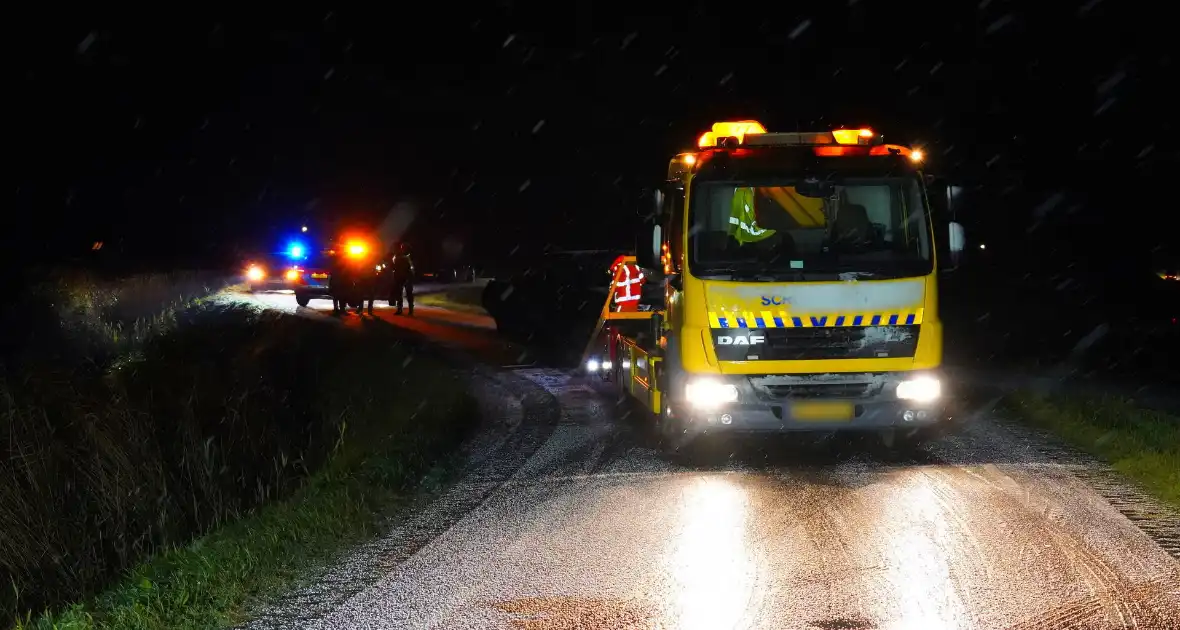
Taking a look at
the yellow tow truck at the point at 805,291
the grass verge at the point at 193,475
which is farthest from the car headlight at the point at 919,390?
the grass verge at the point at 193,475

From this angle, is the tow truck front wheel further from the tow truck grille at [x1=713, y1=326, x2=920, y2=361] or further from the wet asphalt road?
the tow truck grille at [x1=713, y1=326, x2=920, y2=361]

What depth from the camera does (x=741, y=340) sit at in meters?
9.55

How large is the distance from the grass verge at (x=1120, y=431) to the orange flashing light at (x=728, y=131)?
13.4 ft

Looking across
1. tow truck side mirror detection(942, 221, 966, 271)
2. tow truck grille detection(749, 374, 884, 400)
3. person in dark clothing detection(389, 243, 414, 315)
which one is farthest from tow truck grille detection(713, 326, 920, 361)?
person in dark clothing detection(389, 243, 414, 315)

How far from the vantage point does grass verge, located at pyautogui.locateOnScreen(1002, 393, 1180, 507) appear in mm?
8766

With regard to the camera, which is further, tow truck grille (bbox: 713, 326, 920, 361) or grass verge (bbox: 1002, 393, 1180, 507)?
tow truck grille (bbox: 713, 326, 920, 361)

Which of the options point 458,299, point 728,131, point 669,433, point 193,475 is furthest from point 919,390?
point 458,299

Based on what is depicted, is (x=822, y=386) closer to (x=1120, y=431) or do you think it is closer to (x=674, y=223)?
(x=674, y=223)

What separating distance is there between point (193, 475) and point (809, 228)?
5743 millimetres

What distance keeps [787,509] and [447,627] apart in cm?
318

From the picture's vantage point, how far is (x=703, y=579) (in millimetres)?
6309

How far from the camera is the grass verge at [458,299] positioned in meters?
34.3

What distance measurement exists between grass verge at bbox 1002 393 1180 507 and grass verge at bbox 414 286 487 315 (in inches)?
845

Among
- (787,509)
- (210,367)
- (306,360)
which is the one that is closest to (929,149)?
(306,360)
